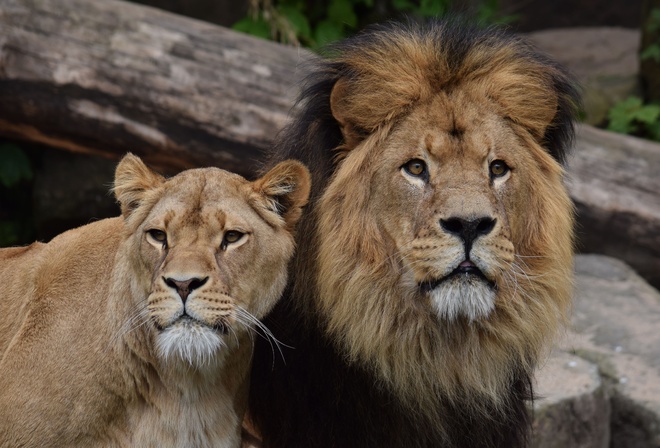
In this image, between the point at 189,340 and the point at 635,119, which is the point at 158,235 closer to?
the point at 189,340

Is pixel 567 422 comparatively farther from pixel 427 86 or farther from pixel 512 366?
pixel 427 86

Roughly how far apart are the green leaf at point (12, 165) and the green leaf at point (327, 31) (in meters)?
2.15

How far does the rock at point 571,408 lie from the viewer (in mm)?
4559

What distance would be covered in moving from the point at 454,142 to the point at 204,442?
1.25 metres

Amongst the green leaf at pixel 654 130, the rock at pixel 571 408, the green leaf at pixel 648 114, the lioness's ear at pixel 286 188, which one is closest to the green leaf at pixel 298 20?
the green leaf at pixel 648 114

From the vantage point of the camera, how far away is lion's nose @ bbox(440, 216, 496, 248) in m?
3.15

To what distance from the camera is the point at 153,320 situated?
124 inches

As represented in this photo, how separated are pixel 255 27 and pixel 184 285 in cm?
457

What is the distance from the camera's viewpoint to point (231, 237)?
10.8 feet

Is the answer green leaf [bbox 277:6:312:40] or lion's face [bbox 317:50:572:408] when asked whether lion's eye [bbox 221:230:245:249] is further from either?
green leaf [bbox 277:6:312:40]

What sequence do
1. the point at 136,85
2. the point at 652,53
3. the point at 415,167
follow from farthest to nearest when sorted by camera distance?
the point at 652,53 → the point at 136,85 → the point at 415,167

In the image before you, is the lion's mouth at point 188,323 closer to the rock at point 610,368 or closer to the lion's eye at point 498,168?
the lion's eye at point 498,168

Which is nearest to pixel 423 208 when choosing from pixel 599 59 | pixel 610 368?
pixel 610 368

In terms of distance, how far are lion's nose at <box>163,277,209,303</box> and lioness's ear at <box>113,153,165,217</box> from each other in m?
0.50
